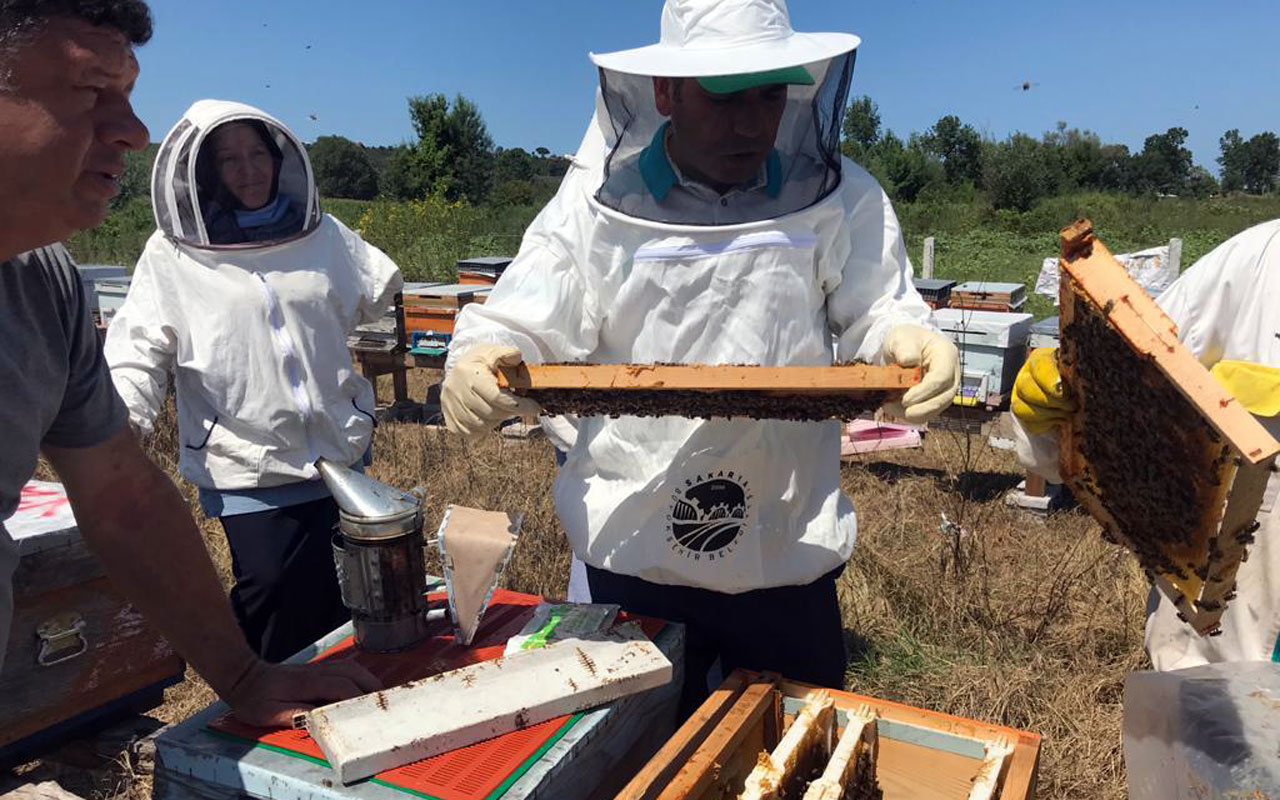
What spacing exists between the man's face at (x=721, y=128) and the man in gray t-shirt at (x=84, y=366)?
3.42ft

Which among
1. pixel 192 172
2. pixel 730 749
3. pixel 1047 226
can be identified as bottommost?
pixel 730 749

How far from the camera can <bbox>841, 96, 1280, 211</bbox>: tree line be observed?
117 ft

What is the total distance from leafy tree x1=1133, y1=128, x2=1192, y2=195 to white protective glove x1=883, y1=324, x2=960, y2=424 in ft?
171

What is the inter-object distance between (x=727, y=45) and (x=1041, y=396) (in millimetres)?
974

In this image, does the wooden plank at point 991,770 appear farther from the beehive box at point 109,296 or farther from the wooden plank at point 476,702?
the beehive box at point 109,296

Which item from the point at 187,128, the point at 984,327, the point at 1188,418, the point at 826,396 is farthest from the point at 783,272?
the point at 984,327

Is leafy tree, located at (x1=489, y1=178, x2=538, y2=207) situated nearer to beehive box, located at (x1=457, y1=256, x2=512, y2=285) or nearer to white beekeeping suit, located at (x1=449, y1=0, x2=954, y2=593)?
beehive box, located at (x1=457, y1=256, x2=512, y2=285)

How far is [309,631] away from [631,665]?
6.64 ft

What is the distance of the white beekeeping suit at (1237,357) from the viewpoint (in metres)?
1.80

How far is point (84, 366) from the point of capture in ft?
4.99

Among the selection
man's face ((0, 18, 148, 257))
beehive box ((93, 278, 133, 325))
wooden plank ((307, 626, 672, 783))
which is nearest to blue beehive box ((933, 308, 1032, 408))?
wooden plank ((307, 626, 672, 783))

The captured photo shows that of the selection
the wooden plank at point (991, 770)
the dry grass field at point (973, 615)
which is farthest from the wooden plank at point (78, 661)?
the wooden plank at point (991, 770)

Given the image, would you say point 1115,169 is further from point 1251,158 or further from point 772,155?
point 772,155

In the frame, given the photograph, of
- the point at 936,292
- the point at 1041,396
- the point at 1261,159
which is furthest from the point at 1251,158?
the point at 1041,396
